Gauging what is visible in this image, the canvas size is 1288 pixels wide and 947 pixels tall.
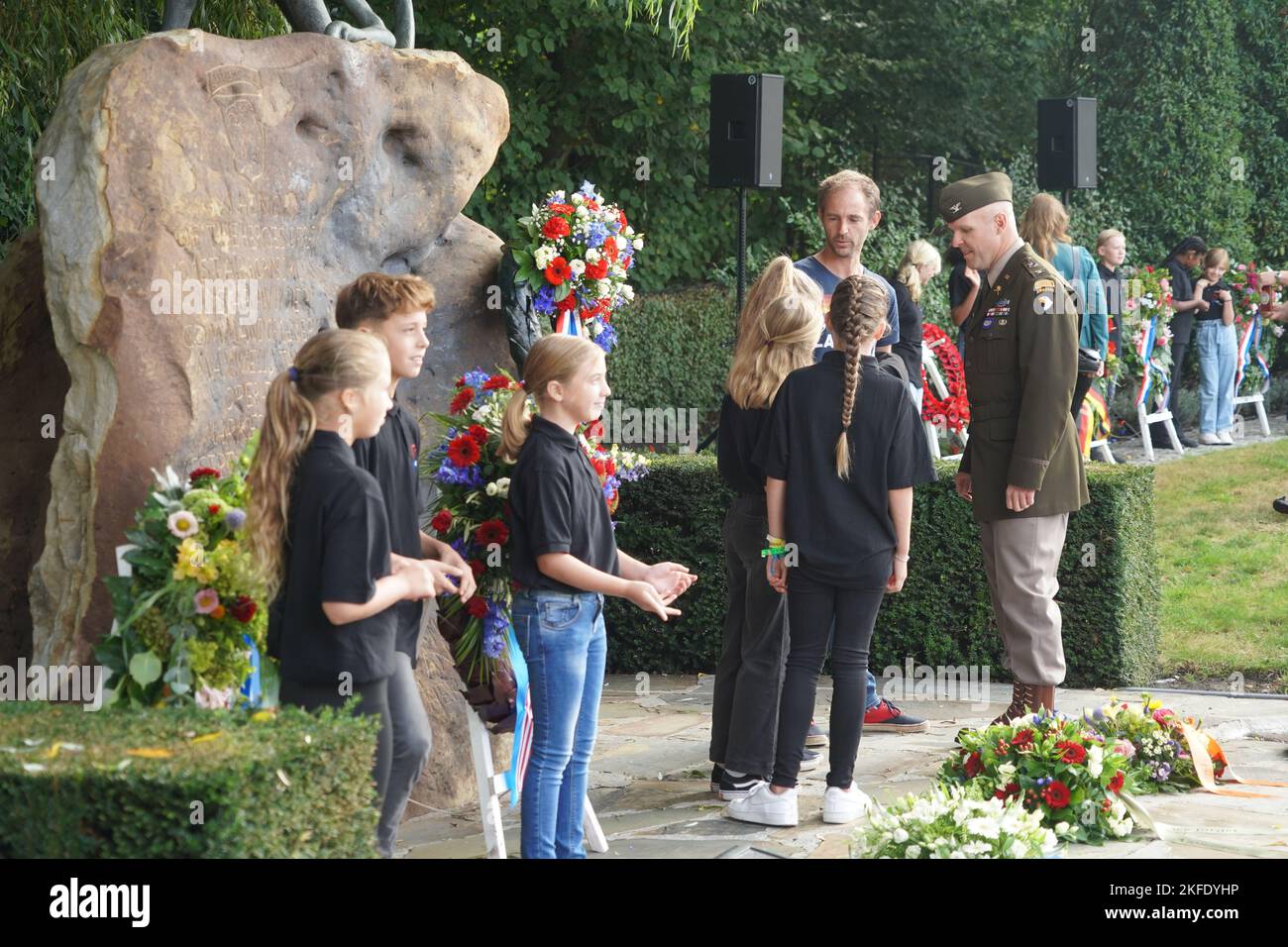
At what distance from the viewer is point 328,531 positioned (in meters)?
3.79

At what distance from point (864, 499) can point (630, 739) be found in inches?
80.5

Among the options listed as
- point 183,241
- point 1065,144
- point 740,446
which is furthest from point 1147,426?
point 183,241

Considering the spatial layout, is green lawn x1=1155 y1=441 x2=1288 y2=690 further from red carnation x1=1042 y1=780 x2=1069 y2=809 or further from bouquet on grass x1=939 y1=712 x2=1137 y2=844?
red carnation x1=1042 y1=780 x2=1069 y2=809

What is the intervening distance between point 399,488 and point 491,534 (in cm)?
58

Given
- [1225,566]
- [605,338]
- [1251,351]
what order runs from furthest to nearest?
[1251,351] → [1225,566] → [605,338]

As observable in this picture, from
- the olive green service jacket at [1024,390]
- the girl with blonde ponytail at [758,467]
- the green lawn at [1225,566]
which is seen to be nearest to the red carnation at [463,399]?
the girl with blonde ponytail at [758,467]

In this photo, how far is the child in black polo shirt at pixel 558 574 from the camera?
4367mm

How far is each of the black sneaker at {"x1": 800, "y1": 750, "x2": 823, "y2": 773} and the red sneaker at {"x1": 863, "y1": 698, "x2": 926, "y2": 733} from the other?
572 millimetres

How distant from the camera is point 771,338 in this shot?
5.35 metres

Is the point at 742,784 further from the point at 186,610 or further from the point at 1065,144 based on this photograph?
the point at 1065,144

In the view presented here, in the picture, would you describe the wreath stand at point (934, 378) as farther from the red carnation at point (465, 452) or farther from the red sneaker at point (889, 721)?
the red carnation at point (465, 452)

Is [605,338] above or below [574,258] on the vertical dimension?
below

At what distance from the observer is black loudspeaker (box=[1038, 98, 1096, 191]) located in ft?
40.9

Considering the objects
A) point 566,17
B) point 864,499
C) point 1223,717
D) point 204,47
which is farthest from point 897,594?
point 566,17
